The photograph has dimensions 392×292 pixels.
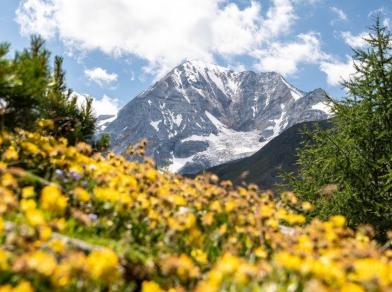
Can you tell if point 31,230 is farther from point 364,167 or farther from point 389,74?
point 389,74

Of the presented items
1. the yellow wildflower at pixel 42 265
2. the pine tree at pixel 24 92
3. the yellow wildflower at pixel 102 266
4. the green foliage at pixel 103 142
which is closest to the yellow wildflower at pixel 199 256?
the yellow wildflower at pixel 102 266

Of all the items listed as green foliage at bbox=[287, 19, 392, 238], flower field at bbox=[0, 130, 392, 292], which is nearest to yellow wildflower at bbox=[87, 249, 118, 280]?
flower field at bbox=[0, 130, 392, 292]

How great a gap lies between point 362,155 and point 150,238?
1194 cm

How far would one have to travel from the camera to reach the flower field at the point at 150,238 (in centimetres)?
390

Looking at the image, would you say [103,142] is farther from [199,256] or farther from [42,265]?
[42,265]

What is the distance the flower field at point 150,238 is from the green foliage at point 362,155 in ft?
26.2

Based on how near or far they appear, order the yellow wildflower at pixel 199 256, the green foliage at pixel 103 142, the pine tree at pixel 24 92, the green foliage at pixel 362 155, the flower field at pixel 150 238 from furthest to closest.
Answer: the green foliage at pixel 362 155 → the green foliage at pixel 103 142 → the pine tree at pixel 24 92 → the yellow wildflower at pixel 199 256 → the flower field at pixel 150 238

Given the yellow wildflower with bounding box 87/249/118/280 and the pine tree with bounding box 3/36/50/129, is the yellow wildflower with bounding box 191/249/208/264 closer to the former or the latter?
the yellow wildflower with bounding box 87/249/118/280

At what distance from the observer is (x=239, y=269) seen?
4031 mm

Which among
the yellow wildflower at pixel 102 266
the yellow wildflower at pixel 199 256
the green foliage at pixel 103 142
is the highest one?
the green foliage at pixel 103 142

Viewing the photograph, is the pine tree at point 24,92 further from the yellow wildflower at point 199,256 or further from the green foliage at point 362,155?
the green foliage at point 362,155

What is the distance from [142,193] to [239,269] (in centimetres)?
301

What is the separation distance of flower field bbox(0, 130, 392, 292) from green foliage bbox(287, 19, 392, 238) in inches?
314

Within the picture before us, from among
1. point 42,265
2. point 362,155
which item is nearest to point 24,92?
point 42,265
